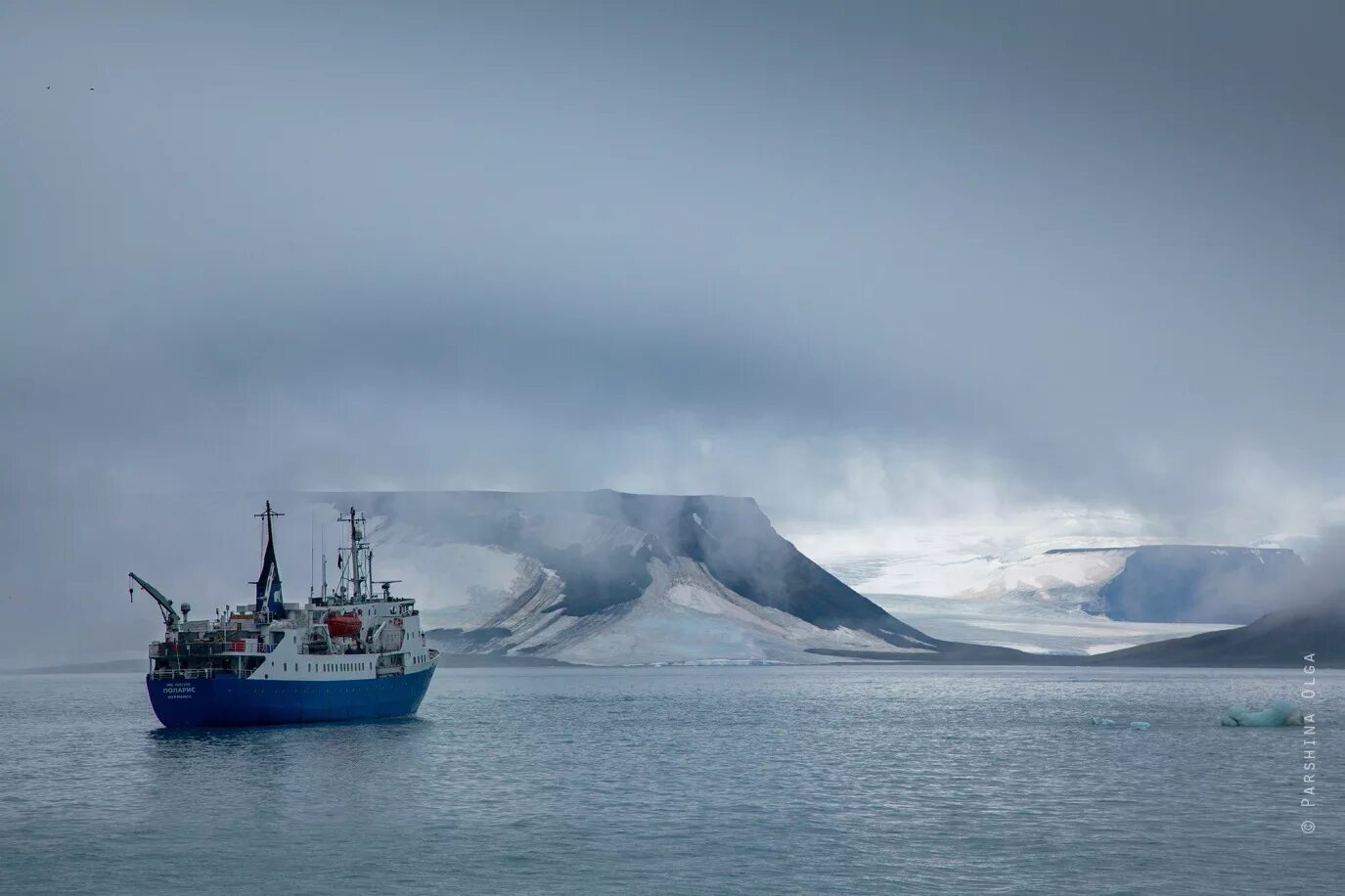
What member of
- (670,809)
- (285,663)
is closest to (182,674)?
(285,663)

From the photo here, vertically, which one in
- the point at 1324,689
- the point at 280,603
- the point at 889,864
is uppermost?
the point at 280,603

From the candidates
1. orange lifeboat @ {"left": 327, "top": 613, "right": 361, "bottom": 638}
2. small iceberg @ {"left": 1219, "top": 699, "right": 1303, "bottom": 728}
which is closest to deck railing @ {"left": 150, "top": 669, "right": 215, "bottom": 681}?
orange lifeboat @ {"left": 327, "top": 613, "right": 361, "bottom": 638}

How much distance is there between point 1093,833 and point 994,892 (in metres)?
11.8

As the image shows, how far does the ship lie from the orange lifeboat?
0.25 ft

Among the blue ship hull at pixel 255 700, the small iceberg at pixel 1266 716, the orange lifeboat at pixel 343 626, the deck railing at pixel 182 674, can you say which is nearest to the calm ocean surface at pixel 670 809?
the small iceberg at pixel 1266 716

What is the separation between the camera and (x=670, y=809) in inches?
2100

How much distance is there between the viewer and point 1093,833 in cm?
4700

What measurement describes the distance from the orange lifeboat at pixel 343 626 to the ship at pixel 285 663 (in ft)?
0.25

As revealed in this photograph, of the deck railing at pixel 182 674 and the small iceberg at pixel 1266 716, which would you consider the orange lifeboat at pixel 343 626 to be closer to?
the deck railing at pixel 182 674

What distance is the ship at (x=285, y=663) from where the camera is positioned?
309ft

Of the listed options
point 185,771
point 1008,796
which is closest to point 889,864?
point 1008,796

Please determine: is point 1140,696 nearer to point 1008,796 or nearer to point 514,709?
point 514,709

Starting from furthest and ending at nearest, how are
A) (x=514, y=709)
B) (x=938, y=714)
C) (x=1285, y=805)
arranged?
(x=514, y=709), (x=938, y=714), (x=1285, y=805)

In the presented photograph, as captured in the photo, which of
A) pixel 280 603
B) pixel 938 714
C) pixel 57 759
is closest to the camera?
pixel 57 759
